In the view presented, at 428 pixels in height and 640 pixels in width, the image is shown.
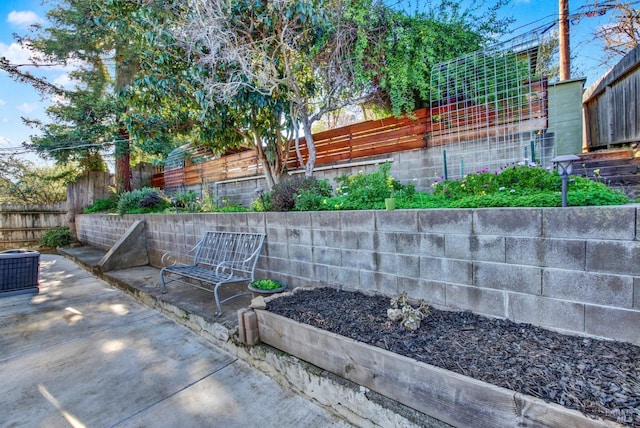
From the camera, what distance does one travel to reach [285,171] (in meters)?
5.94

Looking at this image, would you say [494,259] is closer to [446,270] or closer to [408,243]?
[446,270]

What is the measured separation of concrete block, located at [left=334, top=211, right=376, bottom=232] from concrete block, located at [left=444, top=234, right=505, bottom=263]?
26.1 inches

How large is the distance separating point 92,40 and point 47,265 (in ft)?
20.5

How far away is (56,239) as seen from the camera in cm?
920

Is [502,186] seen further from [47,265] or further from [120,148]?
[120,148]

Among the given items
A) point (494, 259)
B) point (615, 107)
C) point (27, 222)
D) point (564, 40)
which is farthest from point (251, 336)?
point (27, 222)

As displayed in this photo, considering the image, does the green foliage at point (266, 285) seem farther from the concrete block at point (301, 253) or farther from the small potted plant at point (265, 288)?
the concrete block at point (301, 253)

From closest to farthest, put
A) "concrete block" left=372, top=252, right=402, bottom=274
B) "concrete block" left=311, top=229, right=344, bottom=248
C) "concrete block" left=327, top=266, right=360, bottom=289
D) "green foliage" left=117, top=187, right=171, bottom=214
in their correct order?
"concrete block" left=372, top=252, right=402, bottom=274 → "concrete block" left=327, top=266, right=360, bottom=289 → "concrete block" left=311, top=229, right=344, bottom=248 → "green foliage" left=117, top=187, right=171, bottom=214


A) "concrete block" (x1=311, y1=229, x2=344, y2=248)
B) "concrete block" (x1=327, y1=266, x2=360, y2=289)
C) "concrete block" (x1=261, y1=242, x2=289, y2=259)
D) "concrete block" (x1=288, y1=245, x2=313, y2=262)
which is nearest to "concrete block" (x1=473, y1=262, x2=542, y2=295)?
"concrete block" (x1=327, y1=266, x2=360, y2=289)

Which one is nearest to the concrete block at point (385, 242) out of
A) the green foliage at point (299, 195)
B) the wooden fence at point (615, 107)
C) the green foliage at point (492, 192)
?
the green foliage at point (492, 192)

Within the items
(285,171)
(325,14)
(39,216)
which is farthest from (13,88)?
(325,14)

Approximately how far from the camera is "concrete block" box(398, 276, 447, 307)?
7.29ft

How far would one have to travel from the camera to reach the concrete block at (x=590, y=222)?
1522 millimetres

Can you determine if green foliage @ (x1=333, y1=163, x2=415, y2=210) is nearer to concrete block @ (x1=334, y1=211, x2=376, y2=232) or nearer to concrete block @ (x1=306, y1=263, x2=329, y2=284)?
concrete block @ (x1=334, y1=211, x2=376, y2=232)
